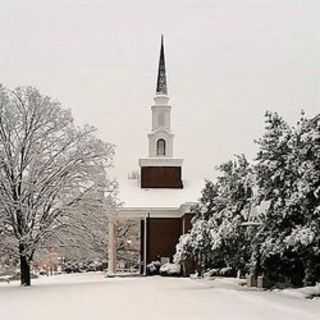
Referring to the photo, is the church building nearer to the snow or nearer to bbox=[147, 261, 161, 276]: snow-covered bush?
bbox=[147, 261, 161, 276]: snow-covered bush

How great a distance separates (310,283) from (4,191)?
14.3m

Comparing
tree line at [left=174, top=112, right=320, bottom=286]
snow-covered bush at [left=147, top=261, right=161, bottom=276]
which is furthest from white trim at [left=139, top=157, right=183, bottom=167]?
tree line at [left=174, top=112, right=320, bottom=286]

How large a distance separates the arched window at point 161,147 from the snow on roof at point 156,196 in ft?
9.09

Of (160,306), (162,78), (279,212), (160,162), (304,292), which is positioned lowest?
(160,306)

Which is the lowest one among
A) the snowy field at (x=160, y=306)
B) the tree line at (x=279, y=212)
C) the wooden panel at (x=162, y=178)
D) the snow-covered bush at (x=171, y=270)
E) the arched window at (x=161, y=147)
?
the snowy field at (x=160, y=306)

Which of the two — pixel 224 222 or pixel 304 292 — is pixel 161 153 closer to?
pixel 224 222

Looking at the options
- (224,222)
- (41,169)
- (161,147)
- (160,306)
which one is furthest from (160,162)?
(160,306)

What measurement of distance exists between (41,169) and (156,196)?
22716mm

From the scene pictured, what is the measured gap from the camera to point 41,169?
34688 millimetres

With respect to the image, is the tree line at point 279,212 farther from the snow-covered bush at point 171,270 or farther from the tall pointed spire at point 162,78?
the tall pointed spire at point 162,78

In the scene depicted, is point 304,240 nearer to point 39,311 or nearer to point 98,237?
point 39,311

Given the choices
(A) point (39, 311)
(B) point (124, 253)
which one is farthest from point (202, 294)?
(B) point (124, 253)

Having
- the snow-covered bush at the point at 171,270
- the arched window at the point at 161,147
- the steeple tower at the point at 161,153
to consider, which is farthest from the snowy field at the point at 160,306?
the arched window at the point at 161,147

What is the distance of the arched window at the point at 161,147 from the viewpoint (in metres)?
59.2
